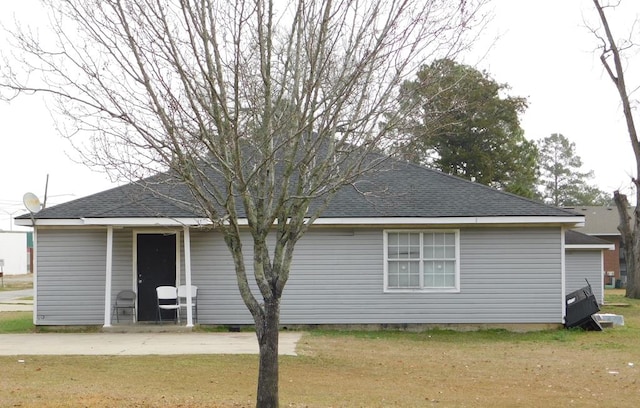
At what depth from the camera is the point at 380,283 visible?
18594mm

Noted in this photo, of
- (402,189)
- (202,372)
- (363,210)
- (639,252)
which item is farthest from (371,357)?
(639,252)

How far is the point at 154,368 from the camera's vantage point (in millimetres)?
12500

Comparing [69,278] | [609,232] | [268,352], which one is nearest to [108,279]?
[69,278]

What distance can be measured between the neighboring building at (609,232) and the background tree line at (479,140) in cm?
436

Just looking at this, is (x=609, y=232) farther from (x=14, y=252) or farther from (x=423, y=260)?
(x=14, y=252)

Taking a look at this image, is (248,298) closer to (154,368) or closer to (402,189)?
(154,368)

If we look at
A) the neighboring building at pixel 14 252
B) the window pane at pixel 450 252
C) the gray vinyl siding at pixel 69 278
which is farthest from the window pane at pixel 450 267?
the neighboring building at pixel 14 252

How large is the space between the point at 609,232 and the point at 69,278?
40701mm

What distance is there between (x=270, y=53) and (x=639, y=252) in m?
28.3

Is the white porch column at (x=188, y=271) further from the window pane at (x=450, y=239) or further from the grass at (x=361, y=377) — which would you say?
the window pane at (x=450, y=239)

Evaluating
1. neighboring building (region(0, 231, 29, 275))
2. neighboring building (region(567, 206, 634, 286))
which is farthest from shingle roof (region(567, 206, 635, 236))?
neighboring building (region(0, 231, 29, 275))

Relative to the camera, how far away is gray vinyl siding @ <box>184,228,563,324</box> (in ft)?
60.6

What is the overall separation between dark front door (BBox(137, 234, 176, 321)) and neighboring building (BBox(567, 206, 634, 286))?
38.1 meters

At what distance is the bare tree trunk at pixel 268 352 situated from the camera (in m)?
8.45
